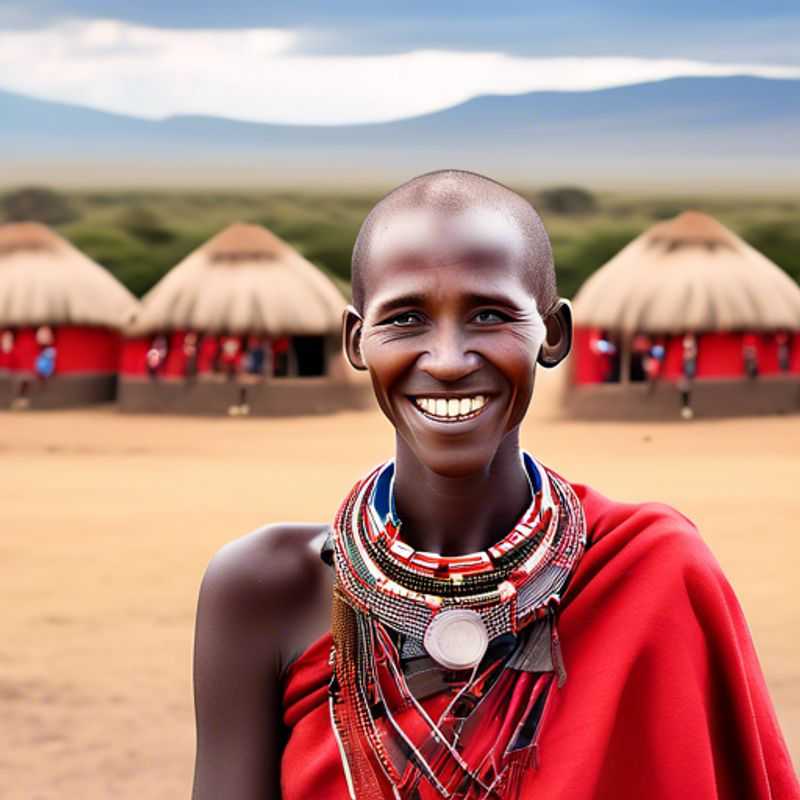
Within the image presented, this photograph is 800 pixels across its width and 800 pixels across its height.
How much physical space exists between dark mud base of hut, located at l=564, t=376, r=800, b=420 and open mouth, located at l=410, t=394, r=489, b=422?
54.7 feet

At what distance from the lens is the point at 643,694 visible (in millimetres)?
1563

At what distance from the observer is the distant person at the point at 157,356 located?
770 inches

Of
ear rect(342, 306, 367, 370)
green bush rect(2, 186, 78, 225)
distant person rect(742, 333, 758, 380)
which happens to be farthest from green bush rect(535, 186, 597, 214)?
ear rect(342, 306, 367, 370)

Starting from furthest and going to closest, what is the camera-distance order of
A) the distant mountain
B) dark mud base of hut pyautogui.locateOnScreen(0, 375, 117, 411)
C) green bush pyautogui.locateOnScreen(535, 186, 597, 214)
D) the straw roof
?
the distant mountain → green bush pyautogui.locateOnScreen(535, 186, 597, 214) → the straw roof → dark mud base of hut pyautogui.locateOnScreen(0, 375, 117, 411)

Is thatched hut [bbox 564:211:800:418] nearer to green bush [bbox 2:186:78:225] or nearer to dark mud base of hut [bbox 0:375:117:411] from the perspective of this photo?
dark mud base of hut [bbox 0:375:117:411]

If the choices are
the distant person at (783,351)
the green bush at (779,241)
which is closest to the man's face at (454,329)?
the distant person at (783,351)

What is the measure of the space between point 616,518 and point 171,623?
17.2ft

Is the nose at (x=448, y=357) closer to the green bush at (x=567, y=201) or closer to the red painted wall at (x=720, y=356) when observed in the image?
the red painted wall at (x=720, y=356)

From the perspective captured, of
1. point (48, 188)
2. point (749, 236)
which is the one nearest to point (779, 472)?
point (749, 236)

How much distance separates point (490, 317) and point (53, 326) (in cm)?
1962

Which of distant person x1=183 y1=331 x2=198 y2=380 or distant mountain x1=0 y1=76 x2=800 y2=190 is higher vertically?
distant mountain x1=0 y1=76 x2=800 y2=190

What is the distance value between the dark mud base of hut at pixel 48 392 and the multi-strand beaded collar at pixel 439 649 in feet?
62.5

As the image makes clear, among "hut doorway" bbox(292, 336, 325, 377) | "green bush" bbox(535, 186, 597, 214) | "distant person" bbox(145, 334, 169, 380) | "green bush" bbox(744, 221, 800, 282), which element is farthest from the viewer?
"green bush" bbox(535, 186, 597, 214)

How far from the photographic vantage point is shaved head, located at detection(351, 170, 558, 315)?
5.12 feet
